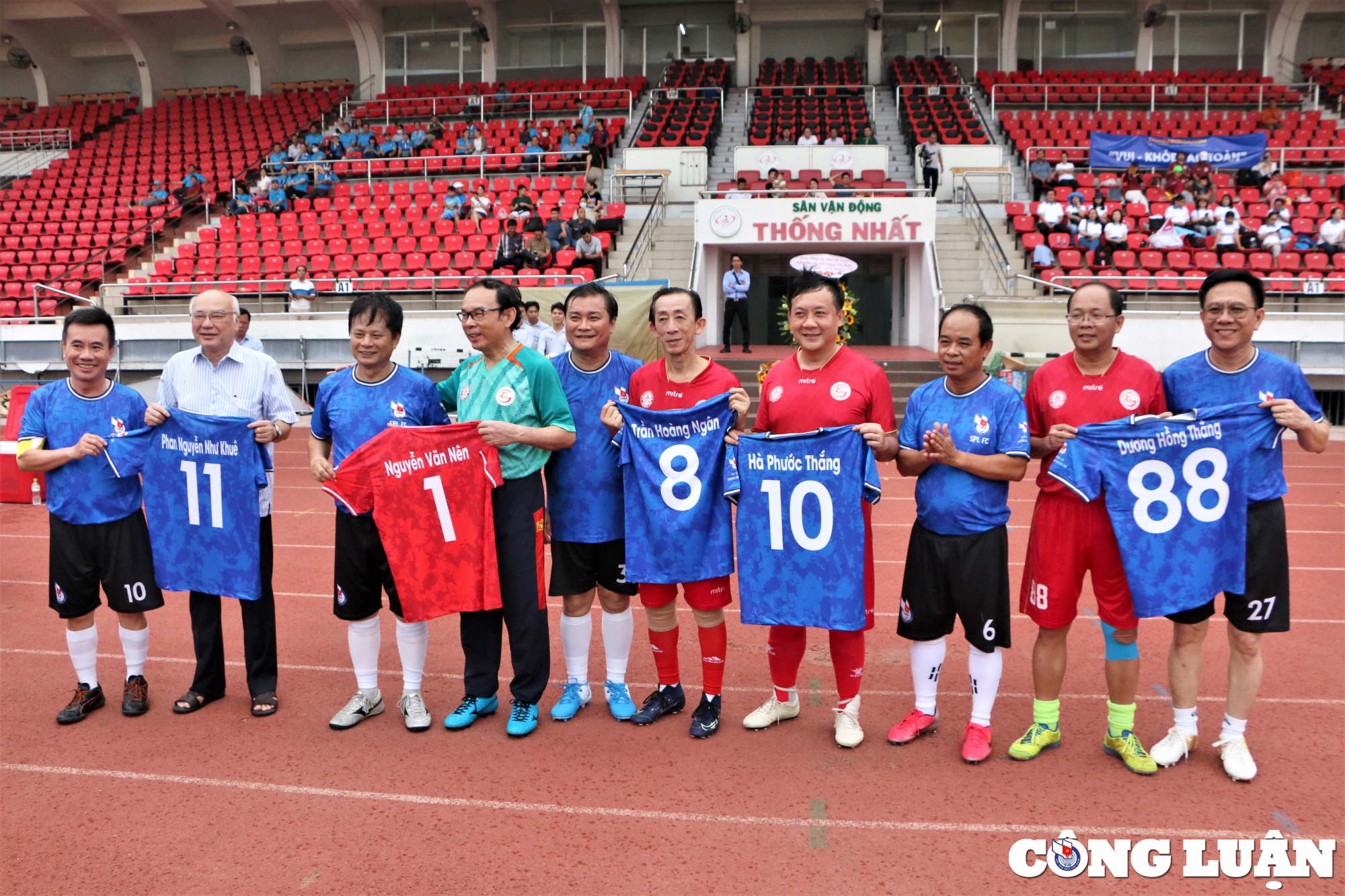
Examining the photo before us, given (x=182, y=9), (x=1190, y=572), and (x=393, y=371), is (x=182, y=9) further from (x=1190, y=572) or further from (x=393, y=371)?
(x=1190, y=572)

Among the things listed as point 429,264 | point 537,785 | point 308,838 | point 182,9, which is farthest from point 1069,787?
point 182,9

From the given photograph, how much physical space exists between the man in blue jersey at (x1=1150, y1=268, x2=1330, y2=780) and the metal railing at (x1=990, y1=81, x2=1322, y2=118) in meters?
23.4

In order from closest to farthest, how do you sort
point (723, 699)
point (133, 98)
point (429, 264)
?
1. point (723, 699)
2. point (429, 264)
3. point (133, 98)

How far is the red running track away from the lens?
10.0ft

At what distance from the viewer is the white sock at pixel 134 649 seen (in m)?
4.46

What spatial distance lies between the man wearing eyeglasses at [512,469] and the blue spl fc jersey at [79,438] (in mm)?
1655

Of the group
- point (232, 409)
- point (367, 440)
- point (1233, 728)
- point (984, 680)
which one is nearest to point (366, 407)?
point (367, 440)

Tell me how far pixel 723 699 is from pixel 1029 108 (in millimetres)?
25228

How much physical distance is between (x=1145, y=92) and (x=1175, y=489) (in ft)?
87.3

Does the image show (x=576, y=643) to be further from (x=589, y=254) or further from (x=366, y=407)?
(x=589, y=254)

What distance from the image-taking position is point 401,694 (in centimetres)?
461

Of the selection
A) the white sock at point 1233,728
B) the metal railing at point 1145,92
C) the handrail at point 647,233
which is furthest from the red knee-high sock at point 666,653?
the metal railing at point 1145,92

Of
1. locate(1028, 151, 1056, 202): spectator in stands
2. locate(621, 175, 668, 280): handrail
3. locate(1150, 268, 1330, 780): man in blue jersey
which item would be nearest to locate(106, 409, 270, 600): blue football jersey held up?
locate(1150, 268, 1330, 780): man in blue jersey

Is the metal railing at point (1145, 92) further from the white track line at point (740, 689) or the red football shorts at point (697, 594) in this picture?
the red football shorts at point (697, 594)
